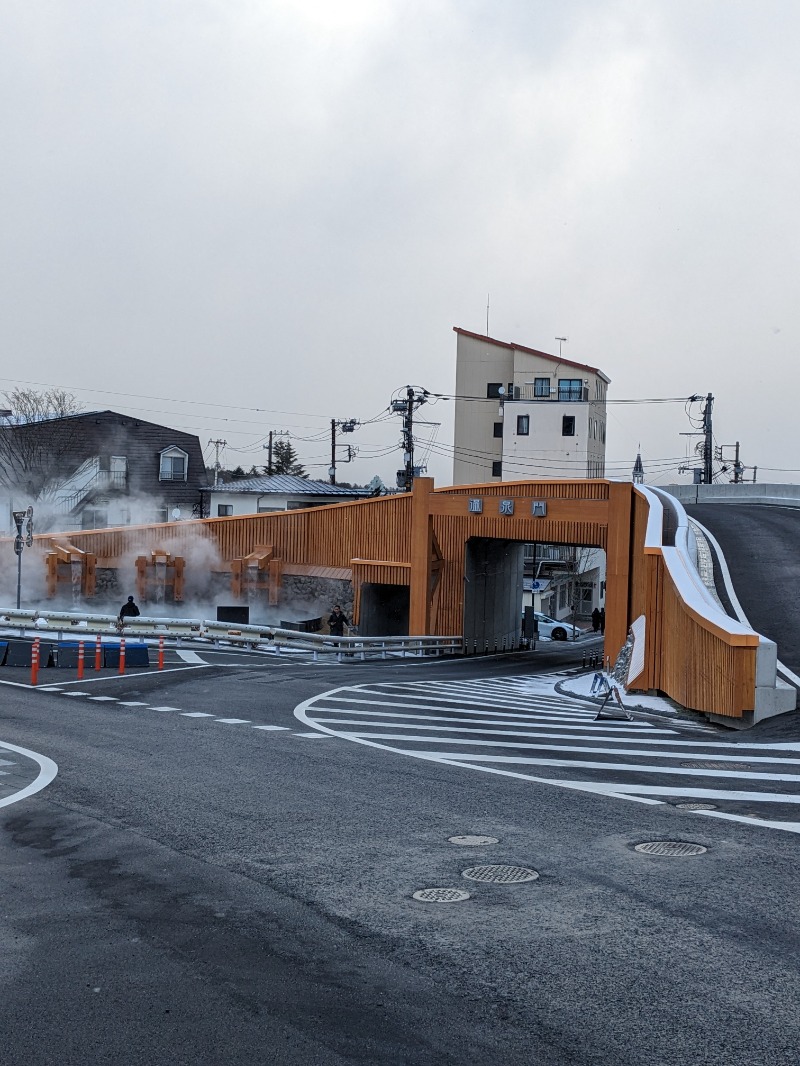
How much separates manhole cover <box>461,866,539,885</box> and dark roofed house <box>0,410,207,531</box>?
55.6 meters

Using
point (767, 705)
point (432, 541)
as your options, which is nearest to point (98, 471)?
point (432, 541)

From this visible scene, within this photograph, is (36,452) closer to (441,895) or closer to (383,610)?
(383,610)

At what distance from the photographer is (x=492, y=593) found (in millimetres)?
45500

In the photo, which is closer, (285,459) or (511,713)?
(511,713)

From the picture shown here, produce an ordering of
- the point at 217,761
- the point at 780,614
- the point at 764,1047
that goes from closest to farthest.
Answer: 1. the point at 764,1047
2. the point at 217,761
3. the point at 780,614

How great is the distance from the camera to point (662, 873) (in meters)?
8.94

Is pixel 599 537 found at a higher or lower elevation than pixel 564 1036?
higher

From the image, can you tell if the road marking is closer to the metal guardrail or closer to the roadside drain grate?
the roadside drain grate

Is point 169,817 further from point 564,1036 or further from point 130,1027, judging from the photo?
point 564,1036

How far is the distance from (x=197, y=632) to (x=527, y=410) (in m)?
42.8

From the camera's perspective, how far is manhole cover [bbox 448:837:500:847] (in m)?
10.1

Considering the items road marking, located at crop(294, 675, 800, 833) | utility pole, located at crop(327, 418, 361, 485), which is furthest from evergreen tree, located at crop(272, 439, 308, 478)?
road marking, located at crop(294, 675, 800, 833)

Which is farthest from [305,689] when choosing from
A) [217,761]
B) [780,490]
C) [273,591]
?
[780,490]

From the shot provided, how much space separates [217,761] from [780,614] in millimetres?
14367
